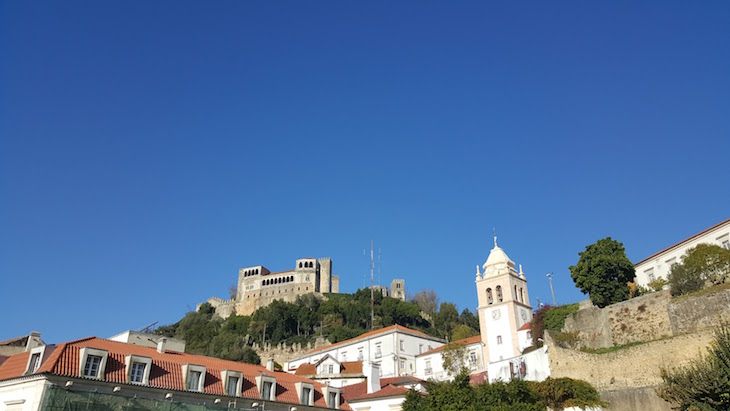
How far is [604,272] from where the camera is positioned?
40.4 m

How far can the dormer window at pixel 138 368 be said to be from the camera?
1008 inches

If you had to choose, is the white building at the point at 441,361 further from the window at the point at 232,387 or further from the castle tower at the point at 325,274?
the castle tower at the point at 325,274

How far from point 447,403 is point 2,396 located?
833 inches

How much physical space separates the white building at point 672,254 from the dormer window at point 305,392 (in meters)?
28.9

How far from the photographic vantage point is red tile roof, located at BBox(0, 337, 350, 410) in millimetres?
23973

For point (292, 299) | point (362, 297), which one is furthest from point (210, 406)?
point (292, 299)

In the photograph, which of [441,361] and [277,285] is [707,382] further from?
[277,285]

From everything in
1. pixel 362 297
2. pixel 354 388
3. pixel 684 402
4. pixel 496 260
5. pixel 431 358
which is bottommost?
pixel 684 402

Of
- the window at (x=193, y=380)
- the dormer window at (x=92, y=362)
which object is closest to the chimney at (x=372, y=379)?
the window at (x=193, y=380)

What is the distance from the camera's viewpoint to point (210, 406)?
27750mm

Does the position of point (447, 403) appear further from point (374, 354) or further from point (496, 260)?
point (374, 354)

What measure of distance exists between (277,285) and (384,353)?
242ft

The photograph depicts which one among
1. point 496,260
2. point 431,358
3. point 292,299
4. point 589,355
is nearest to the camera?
point 589,355

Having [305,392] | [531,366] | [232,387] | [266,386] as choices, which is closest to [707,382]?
[531,366]
